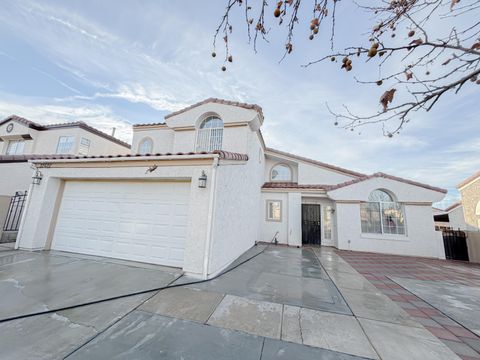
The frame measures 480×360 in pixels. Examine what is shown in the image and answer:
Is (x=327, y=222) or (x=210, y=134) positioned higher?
(x=210, y=134)

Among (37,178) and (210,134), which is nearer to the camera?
(37,178)

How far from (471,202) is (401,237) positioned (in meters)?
9.15

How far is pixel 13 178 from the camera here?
10.6 metres

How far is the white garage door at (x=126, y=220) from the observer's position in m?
5.58

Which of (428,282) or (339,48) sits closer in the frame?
(339,48)

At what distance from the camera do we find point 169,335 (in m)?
2.57

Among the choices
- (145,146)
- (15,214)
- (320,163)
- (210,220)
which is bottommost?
(15,214)

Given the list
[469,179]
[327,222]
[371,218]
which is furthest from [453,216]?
[327,222]

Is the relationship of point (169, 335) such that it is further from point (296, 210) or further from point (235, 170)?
point (296, 210)

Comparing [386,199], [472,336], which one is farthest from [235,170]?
[386,199]

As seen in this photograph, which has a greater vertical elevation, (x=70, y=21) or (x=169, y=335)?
(x=70, y=21)

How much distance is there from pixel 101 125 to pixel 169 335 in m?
19.2

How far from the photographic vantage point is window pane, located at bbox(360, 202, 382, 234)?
1016 cm

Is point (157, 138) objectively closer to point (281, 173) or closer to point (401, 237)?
point (281, 173)
